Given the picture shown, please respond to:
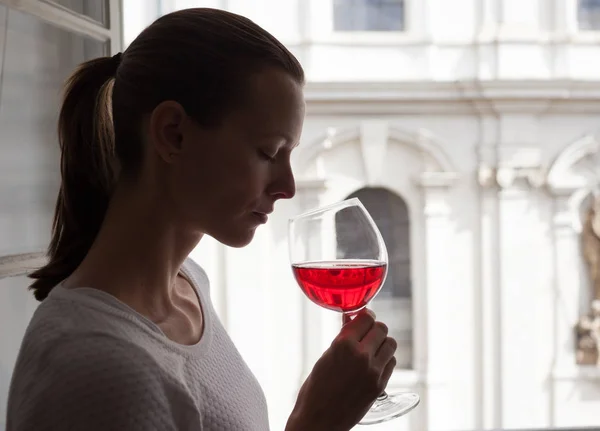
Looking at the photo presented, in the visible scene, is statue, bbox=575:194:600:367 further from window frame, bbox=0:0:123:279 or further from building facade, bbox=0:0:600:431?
window frame, bbox=0:0:123:279

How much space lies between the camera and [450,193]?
437cm

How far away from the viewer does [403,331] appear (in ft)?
14.8

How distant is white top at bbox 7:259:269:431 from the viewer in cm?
35

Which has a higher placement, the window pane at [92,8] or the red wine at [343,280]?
the window pane at [92,8]

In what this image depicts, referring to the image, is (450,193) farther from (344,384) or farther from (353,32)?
(344,384)

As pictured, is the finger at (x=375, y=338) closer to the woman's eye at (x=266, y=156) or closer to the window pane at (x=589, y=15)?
the woman's eye at (x=266, y=156)

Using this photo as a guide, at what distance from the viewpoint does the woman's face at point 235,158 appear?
43 cm

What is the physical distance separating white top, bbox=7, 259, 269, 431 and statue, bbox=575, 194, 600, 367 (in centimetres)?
427

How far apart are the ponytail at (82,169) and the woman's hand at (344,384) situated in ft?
0.54

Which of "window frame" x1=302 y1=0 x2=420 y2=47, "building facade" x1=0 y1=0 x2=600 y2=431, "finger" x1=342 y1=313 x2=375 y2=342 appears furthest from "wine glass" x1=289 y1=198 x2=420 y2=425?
"window frame" x1=302 y1=0 x2=420 y2=47

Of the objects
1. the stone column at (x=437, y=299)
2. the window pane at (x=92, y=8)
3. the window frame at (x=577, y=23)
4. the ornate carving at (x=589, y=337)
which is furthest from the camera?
the ornate carving at (x=589, y=337)

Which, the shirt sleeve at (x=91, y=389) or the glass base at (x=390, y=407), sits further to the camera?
the glass base at (x=390, y=407)

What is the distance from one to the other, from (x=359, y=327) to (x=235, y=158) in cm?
13

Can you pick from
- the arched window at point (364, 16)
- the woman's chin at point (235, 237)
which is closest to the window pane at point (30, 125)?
the woman's chin at point (235, 237)
